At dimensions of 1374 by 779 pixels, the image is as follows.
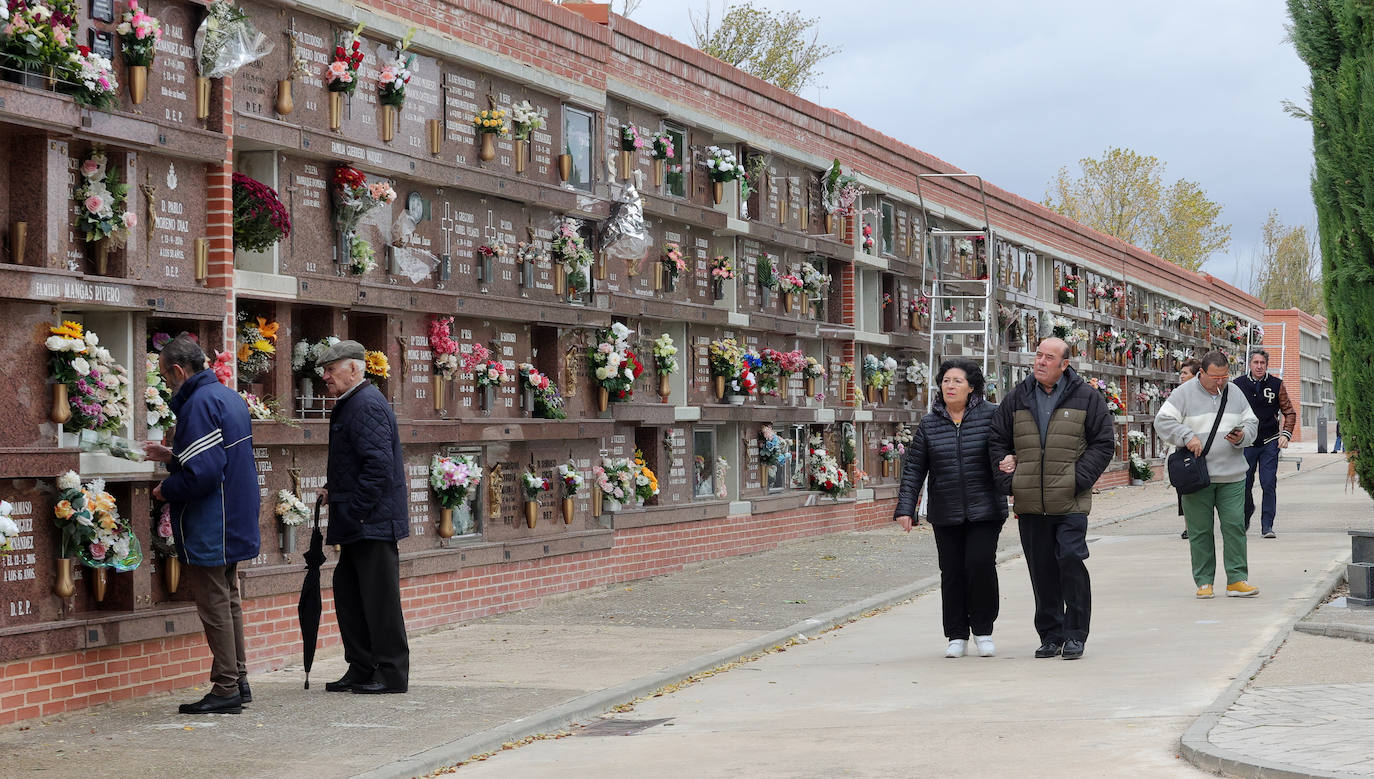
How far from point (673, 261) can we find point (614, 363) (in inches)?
91.2

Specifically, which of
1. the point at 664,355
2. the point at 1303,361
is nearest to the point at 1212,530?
the point at 664,355

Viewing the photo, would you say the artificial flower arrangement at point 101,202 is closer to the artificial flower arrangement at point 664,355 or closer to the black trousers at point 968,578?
the black trousers at point 968,578

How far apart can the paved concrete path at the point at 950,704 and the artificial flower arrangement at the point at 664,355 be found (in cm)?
481

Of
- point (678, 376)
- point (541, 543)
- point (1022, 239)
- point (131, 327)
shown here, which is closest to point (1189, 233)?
point (1022, 239)

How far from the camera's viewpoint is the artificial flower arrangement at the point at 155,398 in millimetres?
9422

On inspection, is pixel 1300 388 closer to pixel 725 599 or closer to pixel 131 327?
pixel 725 599

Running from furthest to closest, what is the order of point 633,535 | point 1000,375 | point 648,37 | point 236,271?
point 1000,375
point 648,37
point 633,535
point 236,271

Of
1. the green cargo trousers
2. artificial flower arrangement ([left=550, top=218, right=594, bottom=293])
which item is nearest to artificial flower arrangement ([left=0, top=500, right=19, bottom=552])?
artificial flower arrangement ([left=550, top=218, right=594, bottom=293])

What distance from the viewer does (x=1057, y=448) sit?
396 inches

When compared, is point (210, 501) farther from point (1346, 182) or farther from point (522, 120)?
point (1346, 182)

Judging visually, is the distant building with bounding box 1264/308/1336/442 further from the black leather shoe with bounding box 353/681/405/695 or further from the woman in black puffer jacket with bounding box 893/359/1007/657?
the black leather shoe with bounding box 353/681/405/695

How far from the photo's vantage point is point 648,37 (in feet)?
56.9

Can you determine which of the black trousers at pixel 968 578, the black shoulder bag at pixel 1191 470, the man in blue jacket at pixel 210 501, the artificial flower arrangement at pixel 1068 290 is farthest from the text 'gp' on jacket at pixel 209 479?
the artificial flower arrangement at pixel 1068 290

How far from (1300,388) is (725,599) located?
6167 cm
